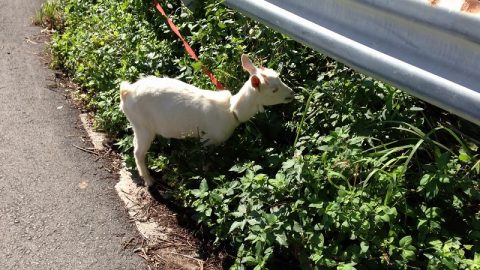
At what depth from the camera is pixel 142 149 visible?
13.4 feet

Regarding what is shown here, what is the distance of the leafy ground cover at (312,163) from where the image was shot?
2.94 metres

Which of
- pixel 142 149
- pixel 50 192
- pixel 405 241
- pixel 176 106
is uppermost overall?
pixel 405 241

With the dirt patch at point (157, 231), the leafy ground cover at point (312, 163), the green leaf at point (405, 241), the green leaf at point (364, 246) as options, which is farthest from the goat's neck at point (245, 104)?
the green leaf at point (405, 241)

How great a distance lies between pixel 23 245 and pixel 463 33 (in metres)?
2.83

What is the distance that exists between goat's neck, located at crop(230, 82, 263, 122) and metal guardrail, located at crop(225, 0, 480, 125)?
0.63 metres

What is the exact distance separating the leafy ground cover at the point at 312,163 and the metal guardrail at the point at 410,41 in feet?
1.55

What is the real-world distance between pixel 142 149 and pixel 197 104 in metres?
0.52

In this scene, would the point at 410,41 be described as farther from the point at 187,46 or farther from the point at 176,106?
the point at 187,46

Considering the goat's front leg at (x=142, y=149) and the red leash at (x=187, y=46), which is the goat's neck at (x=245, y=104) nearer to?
the red leash at (x=187, y=46)

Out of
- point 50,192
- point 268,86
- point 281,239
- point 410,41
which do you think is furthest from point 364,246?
point 50,192

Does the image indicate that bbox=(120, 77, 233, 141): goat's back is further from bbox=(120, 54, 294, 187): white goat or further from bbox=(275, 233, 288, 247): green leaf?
bbox=(275, 233, 288, 247): green leaf

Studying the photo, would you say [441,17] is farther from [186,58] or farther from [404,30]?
[186,58]

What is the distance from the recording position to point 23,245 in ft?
11.9

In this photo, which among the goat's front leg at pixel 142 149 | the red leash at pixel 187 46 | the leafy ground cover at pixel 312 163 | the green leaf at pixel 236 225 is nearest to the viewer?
the leafy ground cover at pixel 312 163
